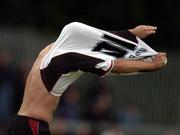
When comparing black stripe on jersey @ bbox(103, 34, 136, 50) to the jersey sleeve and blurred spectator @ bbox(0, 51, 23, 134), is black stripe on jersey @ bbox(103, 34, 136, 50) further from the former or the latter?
blurred spectator @ bbox(0, 51, 23, 134)

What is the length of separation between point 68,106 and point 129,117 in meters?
1.39

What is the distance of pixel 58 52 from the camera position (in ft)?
26.5

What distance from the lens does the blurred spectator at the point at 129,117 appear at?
15810mm

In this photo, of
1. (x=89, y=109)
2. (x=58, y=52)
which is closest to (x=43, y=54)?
(x=58, y=52)

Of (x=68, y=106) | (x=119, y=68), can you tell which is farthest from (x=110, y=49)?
(x=68, y=106)

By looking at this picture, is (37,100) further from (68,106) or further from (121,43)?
(68,106)

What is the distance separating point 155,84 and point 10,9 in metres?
3.19

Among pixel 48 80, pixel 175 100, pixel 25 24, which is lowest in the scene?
pixel 175 100

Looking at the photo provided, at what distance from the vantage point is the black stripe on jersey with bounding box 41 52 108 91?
7.97m

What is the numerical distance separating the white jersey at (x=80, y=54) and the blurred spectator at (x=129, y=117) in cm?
758

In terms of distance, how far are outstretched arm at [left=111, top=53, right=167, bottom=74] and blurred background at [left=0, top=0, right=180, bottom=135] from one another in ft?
20.3

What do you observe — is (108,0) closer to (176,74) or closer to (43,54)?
(176,74)

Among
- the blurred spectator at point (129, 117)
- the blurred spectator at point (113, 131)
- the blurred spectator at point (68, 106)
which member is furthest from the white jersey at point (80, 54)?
the blurred spectator at point (129, 117)

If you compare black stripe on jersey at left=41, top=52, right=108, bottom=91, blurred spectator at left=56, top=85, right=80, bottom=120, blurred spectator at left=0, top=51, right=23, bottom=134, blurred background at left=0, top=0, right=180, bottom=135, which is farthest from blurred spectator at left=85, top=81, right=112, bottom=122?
black stripe on jersey at left=41, top=52, right=108, bottom=91
